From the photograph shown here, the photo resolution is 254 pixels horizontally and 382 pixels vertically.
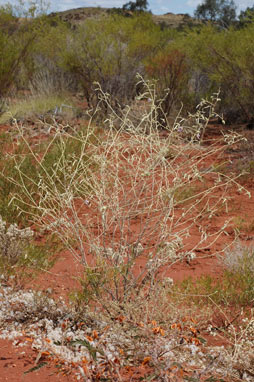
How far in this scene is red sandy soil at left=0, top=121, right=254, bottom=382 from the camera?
7.32 ft

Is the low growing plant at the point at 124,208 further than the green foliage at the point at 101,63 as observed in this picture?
No

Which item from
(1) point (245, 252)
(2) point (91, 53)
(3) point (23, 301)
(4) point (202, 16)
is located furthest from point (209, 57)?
(4) point (202, 16)

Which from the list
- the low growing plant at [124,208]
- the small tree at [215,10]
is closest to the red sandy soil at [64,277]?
the low growing plant at [124,208]

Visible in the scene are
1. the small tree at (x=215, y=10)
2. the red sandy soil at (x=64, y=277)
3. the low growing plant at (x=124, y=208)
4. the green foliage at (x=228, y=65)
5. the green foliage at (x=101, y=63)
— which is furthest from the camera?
the small tree at (x=215, y=10)

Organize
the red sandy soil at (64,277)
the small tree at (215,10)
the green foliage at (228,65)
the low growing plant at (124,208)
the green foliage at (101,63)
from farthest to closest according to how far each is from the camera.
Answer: the small tree at (215,10) → the green foliage at (101,63) → the green foliage at (228,65) → the low growing plant at (124,208) → the red sandy soil at (64,277)

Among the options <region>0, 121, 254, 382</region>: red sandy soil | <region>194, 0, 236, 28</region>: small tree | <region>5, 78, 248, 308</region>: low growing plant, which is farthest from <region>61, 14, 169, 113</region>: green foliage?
<region>194, 0, 236, 28</region>: small tree

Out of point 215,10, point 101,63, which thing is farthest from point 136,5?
point 101,63

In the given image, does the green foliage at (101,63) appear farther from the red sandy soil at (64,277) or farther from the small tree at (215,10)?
the small tree at (215,10)

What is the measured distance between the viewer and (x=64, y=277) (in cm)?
362

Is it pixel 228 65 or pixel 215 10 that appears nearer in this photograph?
pixel 228 65

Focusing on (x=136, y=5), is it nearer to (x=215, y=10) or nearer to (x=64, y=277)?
(x=215, y=10)

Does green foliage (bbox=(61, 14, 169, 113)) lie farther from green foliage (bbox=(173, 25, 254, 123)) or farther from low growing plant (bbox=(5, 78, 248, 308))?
low growing plant (bbox=(5, 78, 248, 308))

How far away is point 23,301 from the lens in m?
2.89

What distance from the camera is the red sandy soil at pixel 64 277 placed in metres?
2.23
